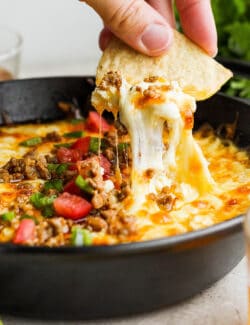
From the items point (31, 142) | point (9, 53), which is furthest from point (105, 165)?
point (9, 53)

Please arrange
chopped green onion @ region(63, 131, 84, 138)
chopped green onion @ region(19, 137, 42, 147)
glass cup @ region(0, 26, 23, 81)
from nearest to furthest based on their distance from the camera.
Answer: chopped green onion @ region(19, 137, 42, 147)
chopped green onion @ region(63, 131, 84, 138)
glass cup @ region(0, 26, 23, 81)

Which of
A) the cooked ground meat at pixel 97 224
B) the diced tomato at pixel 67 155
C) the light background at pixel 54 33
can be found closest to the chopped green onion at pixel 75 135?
the diced tomato at pixel 67 155

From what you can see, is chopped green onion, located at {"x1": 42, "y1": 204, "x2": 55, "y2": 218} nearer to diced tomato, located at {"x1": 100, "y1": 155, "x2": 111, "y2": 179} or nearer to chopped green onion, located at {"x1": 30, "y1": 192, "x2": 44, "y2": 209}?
chopped green onion, located at {"x1": 30, "y1": 192, "x2": 44, "y2": 209}

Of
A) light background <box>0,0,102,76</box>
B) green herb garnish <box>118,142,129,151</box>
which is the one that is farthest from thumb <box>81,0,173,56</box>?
light background <box>0,0,102,76</box>

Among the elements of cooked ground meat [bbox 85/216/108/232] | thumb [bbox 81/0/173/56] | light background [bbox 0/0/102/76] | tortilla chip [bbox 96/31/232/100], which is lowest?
light background [bbox 0/0/102/76]

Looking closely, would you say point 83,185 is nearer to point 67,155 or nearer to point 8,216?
point 8,216

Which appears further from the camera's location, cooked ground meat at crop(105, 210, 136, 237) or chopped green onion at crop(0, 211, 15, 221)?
chopped green onion at crop(0, 211, 15, 221)

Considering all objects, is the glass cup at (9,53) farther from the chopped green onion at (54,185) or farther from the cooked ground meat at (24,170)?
the chopped green onion at (54,185)

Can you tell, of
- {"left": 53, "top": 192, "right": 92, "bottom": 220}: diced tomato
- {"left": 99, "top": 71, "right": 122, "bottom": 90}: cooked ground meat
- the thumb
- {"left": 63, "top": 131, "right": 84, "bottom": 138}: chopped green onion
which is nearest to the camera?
{"left": 53, "top": 192, "right": 92, "bottom": 220}: diced tomato
